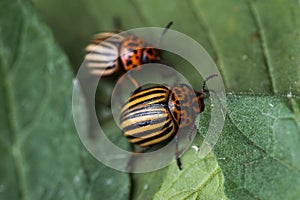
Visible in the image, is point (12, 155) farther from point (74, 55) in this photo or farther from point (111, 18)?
point (111, 18)

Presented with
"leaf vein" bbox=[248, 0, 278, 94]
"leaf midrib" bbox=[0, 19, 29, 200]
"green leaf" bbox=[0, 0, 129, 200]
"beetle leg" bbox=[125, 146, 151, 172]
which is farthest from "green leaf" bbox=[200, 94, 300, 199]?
"leaf midrib" bbox=[0, 19, 29, 200]

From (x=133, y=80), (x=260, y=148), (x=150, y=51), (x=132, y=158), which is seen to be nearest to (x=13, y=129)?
(x=132, y=158)

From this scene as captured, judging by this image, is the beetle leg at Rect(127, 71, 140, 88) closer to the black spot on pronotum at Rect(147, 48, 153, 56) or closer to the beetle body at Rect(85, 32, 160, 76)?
the beetle body at Rect(85, 32, 160, 76)

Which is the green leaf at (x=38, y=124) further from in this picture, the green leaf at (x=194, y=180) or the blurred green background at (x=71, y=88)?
the green leaf at (x=194, y=180)

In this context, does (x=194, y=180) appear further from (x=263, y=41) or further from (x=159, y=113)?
(x=263, y=41)

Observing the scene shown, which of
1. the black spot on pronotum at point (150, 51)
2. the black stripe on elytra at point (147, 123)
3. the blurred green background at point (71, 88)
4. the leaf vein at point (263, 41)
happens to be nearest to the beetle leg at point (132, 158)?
the blurred green background at point (71, 88)

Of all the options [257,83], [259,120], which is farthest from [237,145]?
[257,83]
